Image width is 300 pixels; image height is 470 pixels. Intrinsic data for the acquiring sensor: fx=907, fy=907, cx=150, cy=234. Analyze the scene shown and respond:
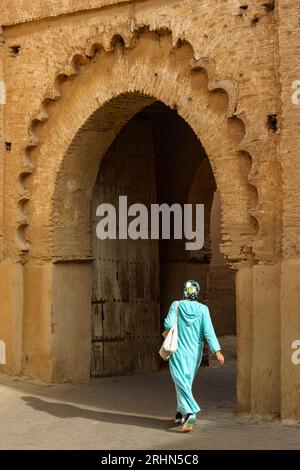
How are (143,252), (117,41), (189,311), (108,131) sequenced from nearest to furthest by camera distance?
(189,311), (117,41), (108,131), (143,252)

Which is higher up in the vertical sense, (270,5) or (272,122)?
(270,5)

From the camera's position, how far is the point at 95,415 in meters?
8.99

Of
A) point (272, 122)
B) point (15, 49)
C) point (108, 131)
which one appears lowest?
point (272, 122)

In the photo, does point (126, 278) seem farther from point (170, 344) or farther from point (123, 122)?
point (170, 344)

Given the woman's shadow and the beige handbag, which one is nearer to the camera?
the beige handbag

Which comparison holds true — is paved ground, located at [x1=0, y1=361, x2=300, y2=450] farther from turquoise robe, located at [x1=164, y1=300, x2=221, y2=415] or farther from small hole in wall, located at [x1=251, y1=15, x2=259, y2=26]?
small hole in wall, located at [x1=251, y1=15, x2=259, y2=26]

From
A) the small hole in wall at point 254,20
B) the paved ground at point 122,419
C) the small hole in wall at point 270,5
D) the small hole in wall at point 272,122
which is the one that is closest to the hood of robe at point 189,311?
the paved ground at point 122,419

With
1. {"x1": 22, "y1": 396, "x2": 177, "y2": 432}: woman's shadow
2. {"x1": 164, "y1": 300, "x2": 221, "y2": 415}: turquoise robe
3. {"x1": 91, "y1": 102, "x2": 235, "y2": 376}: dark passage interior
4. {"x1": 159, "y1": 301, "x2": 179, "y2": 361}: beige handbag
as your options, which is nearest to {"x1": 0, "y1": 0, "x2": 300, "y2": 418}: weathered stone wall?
{"x1": 91, "y1": 102, "x2": 235, "y2": 376}: dark passage interior

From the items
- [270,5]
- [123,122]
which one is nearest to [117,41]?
[123,122]

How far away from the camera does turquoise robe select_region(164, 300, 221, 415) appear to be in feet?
26.3

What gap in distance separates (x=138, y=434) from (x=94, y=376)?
11.6 ft

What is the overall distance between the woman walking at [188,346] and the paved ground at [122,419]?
252mm

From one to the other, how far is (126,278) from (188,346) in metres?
4.04

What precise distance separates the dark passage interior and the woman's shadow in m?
1.78
